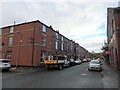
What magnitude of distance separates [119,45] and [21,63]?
16.4 meters

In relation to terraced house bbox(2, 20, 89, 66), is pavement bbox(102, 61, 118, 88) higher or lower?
lower

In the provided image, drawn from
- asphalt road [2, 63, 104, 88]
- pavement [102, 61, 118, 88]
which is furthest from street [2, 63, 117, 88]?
pavement [102, 61, 118, 88]

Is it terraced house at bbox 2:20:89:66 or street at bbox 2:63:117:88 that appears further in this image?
terraced house at bbox 2:20:89:66

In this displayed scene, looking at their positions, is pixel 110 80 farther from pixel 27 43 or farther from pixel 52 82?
pixel 27 43

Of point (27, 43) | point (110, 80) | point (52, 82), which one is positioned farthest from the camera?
point (27, 43)

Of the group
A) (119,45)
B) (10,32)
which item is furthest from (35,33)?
(119,45)

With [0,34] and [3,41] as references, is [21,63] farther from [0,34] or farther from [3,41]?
[0,34]

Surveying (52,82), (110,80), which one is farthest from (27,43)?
(110,80)

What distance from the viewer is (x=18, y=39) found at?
20.0 m

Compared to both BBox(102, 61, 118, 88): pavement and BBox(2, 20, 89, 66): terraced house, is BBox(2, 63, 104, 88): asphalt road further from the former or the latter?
BBox(2, 20, 89, 66): terraced house

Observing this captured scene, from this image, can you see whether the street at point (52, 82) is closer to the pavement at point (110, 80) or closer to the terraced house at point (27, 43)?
the pavement at point (110, 80)

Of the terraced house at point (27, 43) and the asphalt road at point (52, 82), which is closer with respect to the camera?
the asphalt road at point (52, 82)

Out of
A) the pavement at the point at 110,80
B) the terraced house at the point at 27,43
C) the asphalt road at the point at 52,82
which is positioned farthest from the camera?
the terraced house at the point at 27,43

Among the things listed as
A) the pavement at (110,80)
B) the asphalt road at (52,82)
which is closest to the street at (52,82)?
the asphalt road at (52,82)
